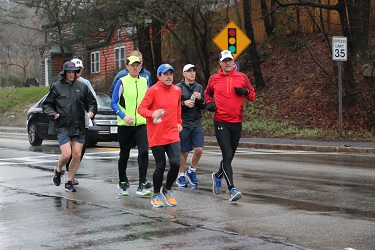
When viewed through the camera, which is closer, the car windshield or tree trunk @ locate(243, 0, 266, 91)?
the car windshield

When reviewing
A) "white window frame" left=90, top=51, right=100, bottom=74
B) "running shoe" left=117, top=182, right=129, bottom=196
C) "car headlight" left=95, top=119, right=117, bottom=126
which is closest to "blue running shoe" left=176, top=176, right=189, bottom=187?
"running shoe" left=117, top=182, right=129, bottom=196

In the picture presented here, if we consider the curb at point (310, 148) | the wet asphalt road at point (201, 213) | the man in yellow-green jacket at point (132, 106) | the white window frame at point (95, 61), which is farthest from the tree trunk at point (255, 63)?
the white window frame at point (95, 61)

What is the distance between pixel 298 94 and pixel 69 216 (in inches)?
782

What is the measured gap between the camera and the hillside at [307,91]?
913 inches

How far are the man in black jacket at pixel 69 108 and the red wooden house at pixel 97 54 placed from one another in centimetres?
1960

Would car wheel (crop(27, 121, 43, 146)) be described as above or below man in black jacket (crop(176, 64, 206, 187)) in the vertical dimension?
below

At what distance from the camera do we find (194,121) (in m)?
11.3

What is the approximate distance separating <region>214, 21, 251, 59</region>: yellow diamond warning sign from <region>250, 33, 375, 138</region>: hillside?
3976mm

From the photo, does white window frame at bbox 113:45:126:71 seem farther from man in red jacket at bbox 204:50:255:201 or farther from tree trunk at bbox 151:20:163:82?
man in red jacket at bbox 204:50:255:201

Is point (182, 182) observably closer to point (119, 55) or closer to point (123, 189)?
point (123, 189)

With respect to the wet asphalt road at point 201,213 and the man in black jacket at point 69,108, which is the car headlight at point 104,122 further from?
the man in black jacket at point 69,108

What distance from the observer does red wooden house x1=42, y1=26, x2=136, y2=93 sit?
114 ft

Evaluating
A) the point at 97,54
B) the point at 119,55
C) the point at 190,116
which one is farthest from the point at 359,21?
the point at 97,54

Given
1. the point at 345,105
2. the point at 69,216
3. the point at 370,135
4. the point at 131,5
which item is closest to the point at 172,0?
the point at 131,5
